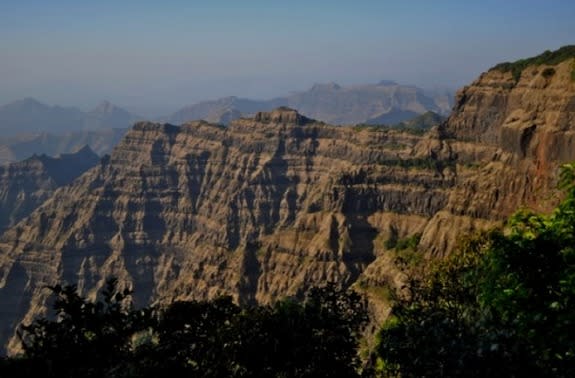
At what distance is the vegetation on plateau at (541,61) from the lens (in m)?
115

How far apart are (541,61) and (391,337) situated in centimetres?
11536

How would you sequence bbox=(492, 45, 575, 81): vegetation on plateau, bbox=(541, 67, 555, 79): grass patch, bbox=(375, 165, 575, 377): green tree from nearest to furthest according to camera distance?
bbox=(375, 165, 575, 377): green tree → bbox=(541, 67, 555, 79): grass patch → bbox=(492, 45, 575, 81): vegetation on plateau

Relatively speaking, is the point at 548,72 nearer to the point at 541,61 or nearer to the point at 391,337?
the point at 541,61

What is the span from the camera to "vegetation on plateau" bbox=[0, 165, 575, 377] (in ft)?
68.2

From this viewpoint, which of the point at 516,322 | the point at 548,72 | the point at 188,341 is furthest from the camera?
the point at 548,72

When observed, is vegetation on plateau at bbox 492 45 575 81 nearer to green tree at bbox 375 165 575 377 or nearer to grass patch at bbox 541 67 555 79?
grass patch at bbox 541 67 555 79

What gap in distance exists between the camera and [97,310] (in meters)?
22.0

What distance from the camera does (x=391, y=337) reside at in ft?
88.9

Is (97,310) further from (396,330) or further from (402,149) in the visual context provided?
(402,149)

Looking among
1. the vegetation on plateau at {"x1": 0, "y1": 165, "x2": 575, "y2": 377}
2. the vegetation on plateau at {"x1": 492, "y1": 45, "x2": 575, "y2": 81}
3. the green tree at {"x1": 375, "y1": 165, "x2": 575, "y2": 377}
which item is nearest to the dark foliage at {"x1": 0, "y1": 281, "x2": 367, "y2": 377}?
the vegetation on plateau at {"x1": 0, "y1": 165, "x2": 575, "y2": 377}

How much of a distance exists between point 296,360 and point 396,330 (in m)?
5.64

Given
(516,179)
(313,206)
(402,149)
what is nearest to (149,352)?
(516,179)

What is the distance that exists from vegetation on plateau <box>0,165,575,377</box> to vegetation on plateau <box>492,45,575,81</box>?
75345 mm

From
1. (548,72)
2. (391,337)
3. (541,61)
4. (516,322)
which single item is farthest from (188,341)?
(541,61)
